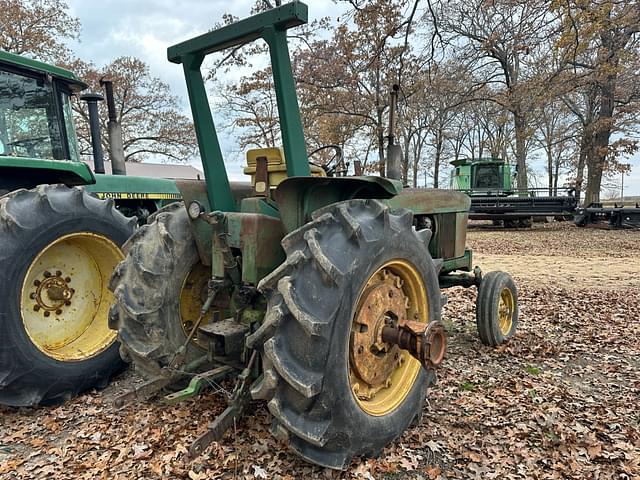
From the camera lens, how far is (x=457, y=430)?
289 cm

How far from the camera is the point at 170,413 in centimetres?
310

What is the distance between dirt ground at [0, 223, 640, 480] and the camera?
8.13ft

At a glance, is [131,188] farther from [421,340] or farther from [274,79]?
[421,340]

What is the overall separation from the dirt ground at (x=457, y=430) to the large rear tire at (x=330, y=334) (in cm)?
32

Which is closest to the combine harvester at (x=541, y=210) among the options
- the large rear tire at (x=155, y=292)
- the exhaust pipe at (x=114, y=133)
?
the exhaust pipe at (x=114, y=133)

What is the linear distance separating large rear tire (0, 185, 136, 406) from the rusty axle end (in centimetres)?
241

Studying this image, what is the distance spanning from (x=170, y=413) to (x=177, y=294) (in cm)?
85

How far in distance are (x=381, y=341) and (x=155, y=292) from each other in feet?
4.72

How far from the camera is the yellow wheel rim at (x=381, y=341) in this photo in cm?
245

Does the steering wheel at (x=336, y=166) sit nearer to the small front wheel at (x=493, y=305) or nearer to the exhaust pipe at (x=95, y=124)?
the small front wheel at (x=493, y=305)

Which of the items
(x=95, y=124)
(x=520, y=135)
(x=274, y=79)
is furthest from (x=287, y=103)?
(x=520, y=135)

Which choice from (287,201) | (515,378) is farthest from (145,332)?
(515,378)

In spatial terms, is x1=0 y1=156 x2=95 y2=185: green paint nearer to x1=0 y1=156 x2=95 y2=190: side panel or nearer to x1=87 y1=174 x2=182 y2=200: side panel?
x1=0 y1=156 x2=95 y2=190: side panel

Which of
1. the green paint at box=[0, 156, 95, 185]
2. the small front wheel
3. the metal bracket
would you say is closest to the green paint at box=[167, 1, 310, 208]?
the metal bracket
